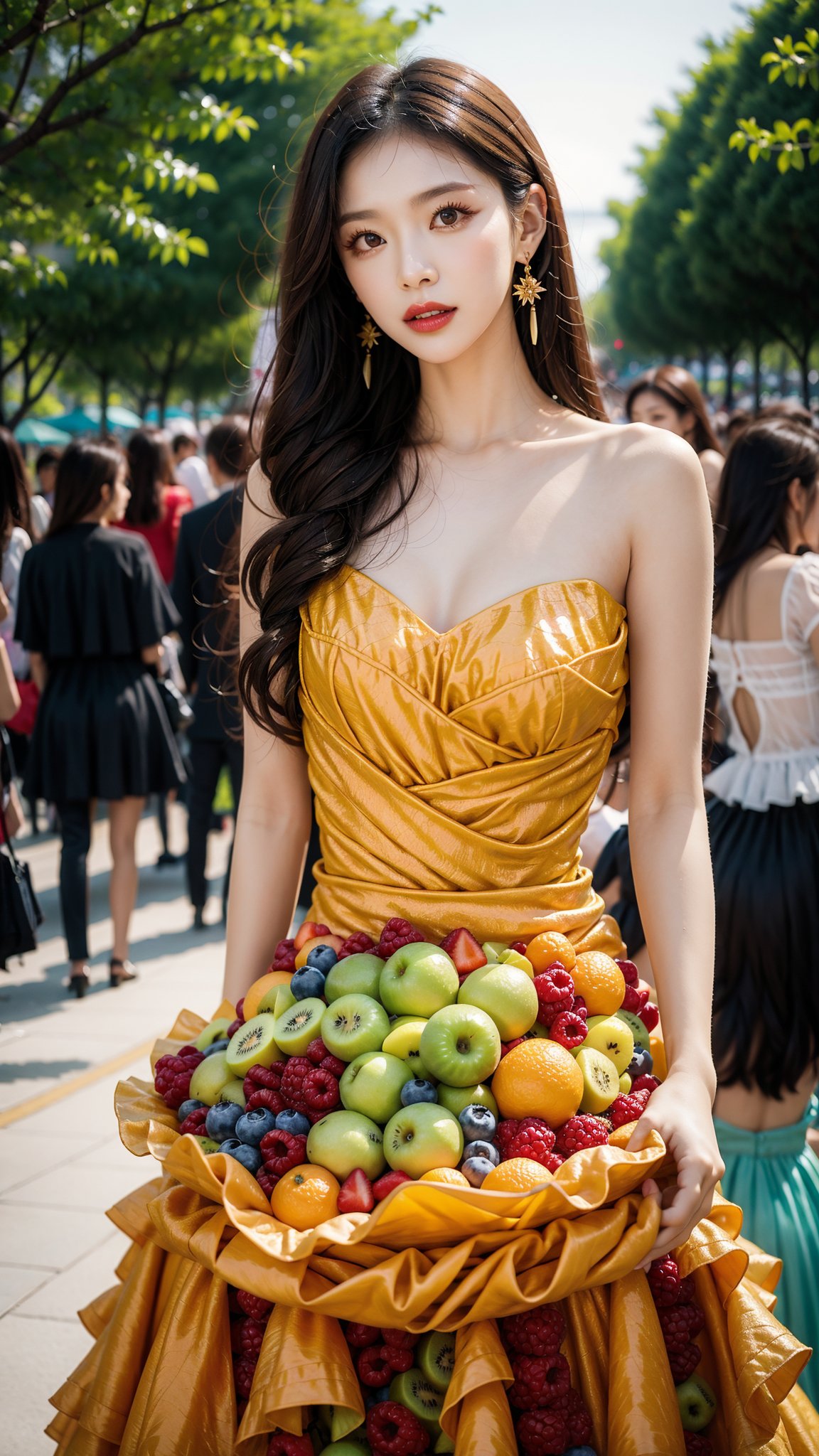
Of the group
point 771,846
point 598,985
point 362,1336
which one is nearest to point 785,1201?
point 771,846

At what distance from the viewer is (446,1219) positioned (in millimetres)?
1545

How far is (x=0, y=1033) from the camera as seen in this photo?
18.6ft

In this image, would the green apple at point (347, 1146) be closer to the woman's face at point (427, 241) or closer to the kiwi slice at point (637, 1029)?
the kiwi slice at point (637, 1029)

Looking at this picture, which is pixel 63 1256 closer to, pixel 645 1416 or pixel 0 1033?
pixel 0 1033

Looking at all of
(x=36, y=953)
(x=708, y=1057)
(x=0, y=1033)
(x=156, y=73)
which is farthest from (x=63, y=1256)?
(x=156, y=73)

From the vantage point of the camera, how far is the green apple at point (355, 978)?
1.86 m

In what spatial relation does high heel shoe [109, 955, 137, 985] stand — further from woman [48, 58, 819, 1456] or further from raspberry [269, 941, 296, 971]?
raspberry [269, 941, 296, 971]

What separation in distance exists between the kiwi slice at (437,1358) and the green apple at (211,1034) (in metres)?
0.59

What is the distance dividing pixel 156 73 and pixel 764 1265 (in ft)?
17.4

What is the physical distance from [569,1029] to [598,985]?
129 mm

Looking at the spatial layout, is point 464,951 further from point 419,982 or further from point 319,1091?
point 319,1091

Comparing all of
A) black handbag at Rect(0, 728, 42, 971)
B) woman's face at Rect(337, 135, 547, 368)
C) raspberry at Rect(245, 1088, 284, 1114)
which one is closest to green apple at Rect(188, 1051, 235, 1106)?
raspberry at Rect(245, 1088, 284, 1114)

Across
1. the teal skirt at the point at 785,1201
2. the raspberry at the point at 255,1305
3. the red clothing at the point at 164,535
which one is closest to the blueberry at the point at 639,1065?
the raspberry at the point at 255,1305

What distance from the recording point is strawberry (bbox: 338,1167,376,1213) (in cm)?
163
